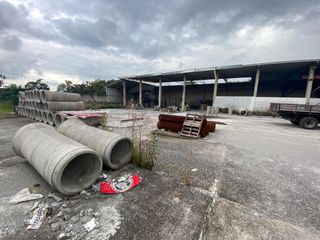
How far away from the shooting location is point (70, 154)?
193 centimetres

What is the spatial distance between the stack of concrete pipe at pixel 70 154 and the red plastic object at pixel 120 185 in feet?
0.72

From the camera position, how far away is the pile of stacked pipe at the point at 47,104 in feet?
22.6

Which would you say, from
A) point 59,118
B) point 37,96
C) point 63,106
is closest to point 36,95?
point 37,96

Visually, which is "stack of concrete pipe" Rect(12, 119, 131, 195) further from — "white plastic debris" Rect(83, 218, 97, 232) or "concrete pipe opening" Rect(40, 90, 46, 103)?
"concrete pipe opening" Rect(40, 90, 46, 103)

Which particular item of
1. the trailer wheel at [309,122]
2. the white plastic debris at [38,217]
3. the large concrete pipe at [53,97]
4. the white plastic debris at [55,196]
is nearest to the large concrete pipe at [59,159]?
the white plastic debris at [55,196]

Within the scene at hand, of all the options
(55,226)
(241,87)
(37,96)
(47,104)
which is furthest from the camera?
(241,87)

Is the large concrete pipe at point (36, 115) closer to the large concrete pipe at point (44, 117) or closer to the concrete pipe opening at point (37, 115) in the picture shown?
the concrete pipe opening at point (37, 115)

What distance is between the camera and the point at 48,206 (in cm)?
181

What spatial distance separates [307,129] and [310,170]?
21.6ft

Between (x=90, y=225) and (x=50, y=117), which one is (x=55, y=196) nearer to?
(x=90, y=225)

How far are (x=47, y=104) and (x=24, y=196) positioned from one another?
614 cm

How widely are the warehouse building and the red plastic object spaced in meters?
14.5

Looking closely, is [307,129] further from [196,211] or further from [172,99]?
[172,99]

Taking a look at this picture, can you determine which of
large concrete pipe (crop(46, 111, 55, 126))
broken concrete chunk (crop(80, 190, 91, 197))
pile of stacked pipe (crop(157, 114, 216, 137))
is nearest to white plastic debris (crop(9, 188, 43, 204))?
broken concrete chunk (crop(80, 190, 91, 197))
